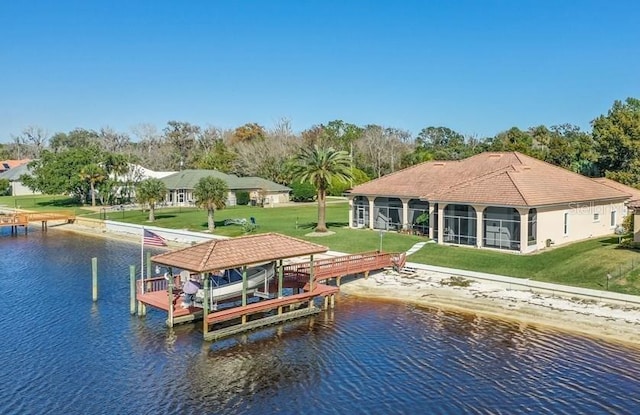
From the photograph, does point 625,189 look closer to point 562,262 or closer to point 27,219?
point 562,262

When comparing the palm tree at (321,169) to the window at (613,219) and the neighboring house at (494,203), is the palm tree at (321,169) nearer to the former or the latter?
the neighboring house at (494,203)

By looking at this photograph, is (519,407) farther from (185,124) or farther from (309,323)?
(185,124)

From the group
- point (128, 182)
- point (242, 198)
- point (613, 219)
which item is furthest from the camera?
point (128, 182)

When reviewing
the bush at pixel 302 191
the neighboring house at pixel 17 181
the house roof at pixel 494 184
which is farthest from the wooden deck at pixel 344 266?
the neighboring house at pixel 17 181

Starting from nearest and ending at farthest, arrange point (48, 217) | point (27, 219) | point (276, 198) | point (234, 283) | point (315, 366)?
point (315, 366)
point (234, 283)
point (27, 219)
point (48, 217)
point (276, 198)

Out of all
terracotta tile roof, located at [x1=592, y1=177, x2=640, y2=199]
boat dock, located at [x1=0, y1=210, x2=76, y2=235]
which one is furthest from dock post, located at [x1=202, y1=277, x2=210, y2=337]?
boat dock, located at [x1=0, y1=210, x2=76, y2=235]

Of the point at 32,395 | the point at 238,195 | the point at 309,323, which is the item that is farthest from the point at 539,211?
the point at 238,195

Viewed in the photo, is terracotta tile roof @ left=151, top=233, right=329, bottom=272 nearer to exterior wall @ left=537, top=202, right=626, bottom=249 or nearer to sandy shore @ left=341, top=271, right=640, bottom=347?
sandy shore @ left=341, top=271, right=640, bottom=347

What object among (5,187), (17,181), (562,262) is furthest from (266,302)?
(5,187)
